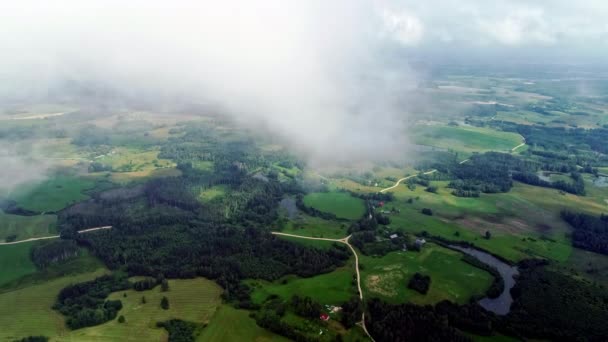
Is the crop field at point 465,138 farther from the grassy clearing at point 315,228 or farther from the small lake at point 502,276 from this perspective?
the grassy clearing at point 315,228

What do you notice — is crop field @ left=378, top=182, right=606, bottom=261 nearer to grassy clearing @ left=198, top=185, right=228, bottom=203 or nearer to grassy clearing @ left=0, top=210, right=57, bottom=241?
grassy clearing @ left=198, top=185, right=228, bottom=203

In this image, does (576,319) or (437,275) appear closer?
(576,319)

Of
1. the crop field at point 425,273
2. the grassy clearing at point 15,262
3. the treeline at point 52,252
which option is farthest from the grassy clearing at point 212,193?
the crop field at point 425,273

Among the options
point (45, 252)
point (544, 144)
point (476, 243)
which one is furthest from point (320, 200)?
point (544, 144)

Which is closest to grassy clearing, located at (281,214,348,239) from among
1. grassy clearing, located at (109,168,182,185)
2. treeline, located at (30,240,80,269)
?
treeline, located at (30,240,80,269)

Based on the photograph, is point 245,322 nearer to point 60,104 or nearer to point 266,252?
point 266,252

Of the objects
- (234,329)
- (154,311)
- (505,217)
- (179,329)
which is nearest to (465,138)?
(505,217)
